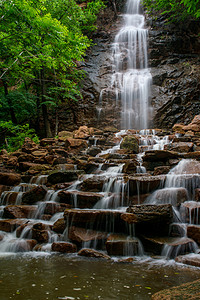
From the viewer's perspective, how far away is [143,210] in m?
4.61

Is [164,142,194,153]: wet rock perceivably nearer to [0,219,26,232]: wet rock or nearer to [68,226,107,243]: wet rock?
[68,226,107,243]: wet rock

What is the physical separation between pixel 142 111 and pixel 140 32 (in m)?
10.4

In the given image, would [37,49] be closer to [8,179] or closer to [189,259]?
[8,179]

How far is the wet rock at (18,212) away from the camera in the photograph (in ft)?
19.1

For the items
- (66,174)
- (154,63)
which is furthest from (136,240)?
(154,63)

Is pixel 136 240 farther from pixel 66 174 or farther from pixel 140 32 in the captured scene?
pixel 140 32

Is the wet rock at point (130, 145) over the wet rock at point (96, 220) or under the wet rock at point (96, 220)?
over

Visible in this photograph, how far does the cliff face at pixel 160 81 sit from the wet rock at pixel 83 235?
40.3ft

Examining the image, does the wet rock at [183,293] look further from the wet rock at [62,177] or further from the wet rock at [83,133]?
the wet rock at [83,133]

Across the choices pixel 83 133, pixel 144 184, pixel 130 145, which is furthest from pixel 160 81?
pixel 144 184

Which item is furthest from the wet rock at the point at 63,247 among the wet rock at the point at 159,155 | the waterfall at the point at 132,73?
the waterfall at the point at 132,73

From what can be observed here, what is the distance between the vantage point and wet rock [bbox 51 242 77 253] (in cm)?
443

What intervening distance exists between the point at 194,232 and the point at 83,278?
2.54 m

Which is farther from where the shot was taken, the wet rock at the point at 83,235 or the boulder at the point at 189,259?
the wet rock at the point at 83,235
